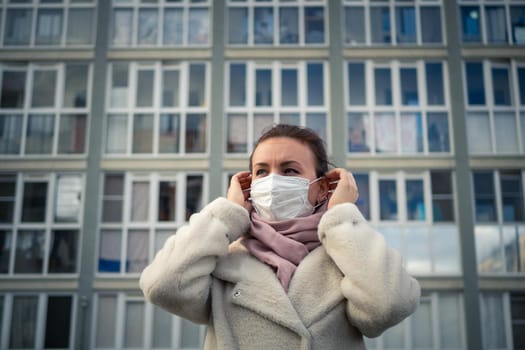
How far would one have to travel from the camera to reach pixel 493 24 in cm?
1602

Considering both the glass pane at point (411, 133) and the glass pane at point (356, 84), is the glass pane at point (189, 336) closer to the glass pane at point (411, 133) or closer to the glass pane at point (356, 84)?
the glass pane at point (411, 133)

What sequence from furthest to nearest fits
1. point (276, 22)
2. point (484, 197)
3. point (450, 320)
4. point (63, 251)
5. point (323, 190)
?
point (276, 22) → point (484, 197) → point (63, 251) → point (450, 320) → point (323, 190)

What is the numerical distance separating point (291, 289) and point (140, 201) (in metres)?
13.7

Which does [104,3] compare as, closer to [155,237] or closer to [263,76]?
[263,76]

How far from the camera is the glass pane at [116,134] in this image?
15.7 metres

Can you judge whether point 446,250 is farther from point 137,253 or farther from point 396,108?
point 137,253

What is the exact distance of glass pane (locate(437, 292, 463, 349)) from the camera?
1446 cm

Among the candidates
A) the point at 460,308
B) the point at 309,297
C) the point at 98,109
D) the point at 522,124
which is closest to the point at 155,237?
the point at 98,109

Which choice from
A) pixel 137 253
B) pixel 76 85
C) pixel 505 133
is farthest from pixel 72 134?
pixel 505 133

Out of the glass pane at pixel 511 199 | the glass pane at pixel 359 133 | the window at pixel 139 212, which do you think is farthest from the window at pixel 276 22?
the glass pane at pixel 511 199

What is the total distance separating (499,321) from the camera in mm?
14492

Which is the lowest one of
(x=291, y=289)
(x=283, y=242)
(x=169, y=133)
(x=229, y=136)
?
(x=291, y=289)

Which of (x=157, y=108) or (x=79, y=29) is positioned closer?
(x=157, y=108)

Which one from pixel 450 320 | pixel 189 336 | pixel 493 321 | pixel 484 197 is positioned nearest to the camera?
pixel 493 321
